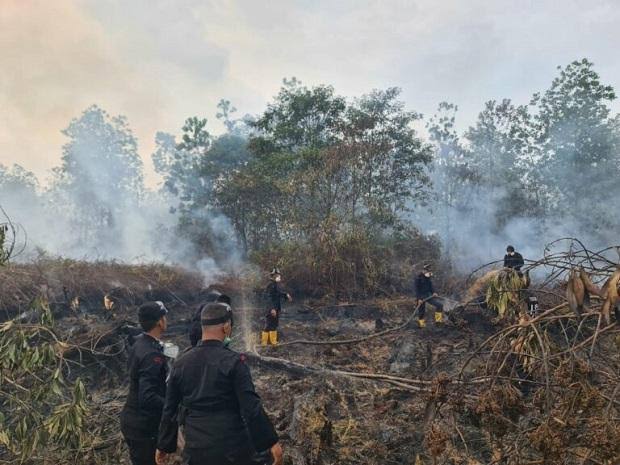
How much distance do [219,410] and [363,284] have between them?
11.3 meters

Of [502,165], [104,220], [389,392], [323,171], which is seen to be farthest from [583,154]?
[104,220]

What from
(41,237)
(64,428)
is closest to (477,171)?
(64,428)

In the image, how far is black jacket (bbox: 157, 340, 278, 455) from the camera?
255 cm

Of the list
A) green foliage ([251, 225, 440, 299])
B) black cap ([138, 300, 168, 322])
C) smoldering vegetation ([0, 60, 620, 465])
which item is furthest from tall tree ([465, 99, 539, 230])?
black cap ([138, 300, 168, 322])

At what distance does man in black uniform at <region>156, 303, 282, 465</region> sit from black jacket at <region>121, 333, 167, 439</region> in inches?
21.3

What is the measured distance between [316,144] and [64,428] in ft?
48.0

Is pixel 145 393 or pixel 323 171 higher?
pixel 323 171

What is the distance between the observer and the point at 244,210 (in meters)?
18.9

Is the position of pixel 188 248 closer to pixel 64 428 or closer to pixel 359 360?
pixel 359 360

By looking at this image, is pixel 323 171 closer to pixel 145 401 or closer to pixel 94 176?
pixel 145 401

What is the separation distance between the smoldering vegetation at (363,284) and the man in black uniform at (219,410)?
1.16 meters

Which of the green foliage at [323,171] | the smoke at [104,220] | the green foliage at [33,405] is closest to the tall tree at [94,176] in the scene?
the smoke at [104,220]

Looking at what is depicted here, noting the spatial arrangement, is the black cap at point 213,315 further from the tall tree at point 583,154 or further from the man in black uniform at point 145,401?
the tall tree at point 583,154

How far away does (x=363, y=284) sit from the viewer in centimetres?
1362
